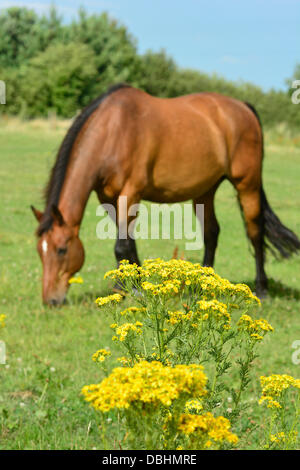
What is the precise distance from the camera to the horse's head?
5457mm

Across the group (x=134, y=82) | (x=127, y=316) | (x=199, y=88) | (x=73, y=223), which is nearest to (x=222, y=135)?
(x=73, y=223)

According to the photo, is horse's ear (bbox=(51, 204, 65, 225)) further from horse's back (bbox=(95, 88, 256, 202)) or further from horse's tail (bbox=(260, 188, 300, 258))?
horse's tail (bbox=(260, 188, 300, 258))

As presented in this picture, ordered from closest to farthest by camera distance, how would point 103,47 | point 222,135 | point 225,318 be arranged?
1. point 225,318
2. point 222,135
3. point 103,47

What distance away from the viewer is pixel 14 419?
3428 mm

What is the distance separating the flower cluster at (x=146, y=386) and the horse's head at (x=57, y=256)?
161 inches

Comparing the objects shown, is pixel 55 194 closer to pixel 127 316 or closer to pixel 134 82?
pixel 127 316

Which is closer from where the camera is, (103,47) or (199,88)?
(103,47)

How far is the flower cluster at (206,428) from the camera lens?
1429 millimetres

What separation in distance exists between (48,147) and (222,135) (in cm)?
1893

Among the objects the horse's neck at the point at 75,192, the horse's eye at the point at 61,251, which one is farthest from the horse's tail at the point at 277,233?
the horse's eye at the point at 61,251

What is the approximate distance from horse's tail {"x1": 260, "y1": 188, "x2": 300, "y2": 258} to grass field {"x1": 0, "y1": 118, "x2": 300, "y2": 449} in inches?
19.8

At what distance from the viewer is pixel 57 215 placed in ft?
17.6

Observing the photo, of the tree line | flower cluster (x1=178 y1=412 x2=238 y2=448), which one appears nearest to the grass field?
flower cluster (x1=178 y1=412 x2=238 y2=448)

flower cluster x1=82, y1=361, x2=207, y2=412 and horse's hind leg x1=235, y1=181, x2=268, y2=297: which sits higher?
flower cluster x1=82, y1=361, x2=207, y2=412
